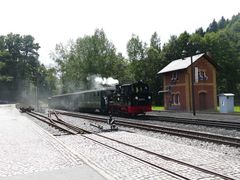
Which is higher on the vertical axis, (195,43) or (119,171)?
(195,43)

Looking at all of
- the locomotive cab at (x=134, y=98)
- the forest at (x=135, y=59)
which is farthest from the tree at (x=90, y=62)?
the locomotive cab at (x=134, y=98)

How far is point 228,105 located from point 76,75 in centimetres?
4564

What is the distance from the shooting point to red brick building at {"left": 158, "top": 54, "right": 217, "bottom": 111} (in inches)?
1678

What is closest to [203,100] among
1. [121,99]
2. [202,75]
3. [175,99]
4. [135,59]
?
[202,75]

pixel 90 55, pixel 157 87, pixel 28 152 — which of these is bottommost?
pixel 28 152

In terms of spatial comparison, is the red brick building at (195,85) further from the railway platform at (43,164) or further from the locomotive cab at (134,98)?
the railway platform at (43,164)

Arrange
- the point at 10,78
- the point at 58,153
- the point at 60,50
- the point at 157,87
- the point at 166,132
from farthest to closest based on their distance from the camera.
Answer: the point at 10,78
the point at 60,50
the point at 157,87
the point at 166,132
the point at 58,153

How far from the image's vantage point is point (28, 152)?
11.5 m

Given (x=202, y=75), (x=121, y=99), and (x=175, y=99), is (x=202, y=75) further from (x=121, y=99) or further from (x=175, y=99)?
(x=121, y=99)

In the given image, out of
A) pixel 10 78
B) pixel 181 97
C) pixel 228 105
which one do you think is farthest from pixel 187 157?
pixel 10 78

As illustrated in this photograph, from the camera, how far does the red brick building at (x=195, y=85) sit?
4262cm

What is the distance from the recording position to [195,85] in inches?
1702

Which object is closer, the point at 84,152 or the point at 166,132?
the point at 84,152

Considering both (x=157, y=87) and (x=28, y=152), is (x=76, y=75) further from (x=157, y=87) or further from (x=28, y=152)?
(x=28, y=152)
